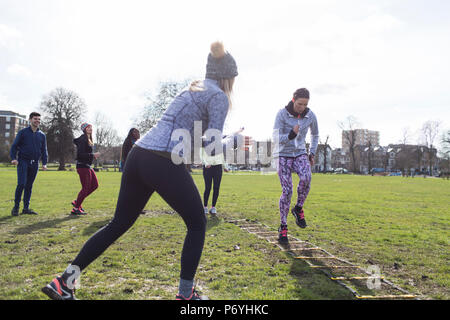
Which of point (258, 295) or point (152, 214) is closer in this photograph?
point (258, 295)

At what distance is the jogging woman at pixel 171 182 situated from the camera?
242 centimetres

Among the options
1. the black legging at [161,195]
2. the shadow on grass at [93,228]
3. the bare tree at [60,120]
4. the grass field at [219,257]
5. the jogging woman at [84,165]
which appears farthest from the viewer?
the bare tree at [60,120]

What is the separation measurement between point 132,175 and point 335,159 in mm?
146488

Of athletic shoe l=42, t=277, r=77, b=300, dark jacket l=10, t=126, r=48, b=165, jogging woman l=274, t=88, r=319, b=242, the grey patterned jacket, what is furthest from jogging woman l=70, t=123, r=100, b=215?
the grey patterned jacket

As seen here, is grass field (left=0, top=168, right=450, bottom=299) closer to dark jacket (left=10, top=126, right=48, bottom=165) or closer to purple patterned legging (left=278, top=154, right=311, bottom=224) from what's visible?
purple patterned legging (left=278, top=154, right=311, bottom=224)

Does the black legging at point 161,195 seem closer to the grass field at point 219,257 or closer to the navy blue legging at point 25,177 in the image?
the grass field at point 219,257

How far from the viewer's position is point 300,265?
3932 mm

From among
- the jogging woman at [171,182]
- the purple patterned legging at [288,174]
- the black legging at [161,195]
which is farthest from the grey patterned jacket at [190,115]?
the purple patterned legging at [288,174]

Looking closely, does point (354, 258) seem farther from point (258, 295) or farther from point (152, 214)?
point (152, 214)

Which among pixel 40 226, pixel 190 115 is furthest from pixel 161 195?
pixel 40 226

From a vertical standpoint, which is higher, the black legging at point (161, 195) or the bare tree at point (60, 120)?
the bare tree at point (60, 120)

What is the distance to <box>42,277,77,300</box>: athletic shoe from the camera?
2.45m

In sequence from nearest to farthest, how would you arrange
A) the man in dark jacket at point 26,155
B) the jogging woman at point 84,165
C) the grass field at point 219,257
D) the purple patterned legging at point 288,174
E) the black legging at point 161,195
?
the black legging at point 161,195, the grass field at point 219,257, the purple patterned legging at point 288,174, the man in dark jacket at point 26,155, the jogging woman at point 84,165
